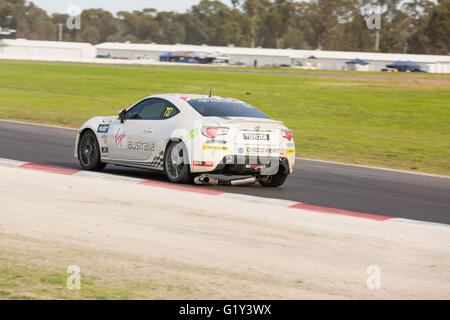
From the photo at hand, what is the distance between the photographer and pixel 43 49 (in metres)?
125

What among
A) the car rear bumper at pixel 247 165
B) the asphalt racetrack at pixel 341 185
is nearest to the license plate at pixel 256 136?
the car rear bumper at pixel 247 165

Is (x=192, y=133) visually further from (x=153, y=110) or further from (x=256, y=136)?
(x=153, y=110)

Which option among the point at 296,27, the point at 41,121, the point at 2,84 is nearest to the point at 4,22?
the point at 296,27

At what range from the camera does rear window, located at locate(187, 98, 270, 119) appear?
10.5m

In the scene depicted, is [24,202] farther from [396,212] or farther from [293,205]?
[396,212]

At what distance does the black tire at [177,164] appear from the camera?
10.2 meters

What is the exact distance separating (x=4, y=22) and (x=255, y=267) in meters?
192

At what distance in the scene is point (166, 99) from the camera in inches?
433

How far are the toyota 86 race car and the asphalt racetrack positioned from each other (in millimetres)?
388

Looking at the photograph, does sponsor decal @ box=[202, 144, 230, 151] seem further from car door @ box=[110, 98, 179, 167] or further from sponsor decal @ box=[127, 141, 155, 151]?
sponsor decal @ box=[127, 141, 155, 151]

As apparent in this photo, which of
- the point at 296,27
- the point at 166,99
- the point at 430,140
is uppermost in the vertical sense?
the point at 296,27

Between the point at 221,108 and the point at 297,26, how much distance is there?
179m

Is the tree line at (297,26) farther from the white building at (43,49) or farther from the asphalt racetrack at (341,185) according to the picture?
the asphalt racetrack at (341,185)

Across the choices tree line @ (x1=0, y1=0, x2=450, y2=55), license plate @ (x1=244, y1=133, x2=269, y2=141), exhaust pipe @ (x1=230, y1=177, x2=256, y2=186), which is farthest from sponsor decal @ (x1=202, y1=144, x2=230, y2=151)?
tree line @ (x1=0, y1=0, x2=450, y2=55)
